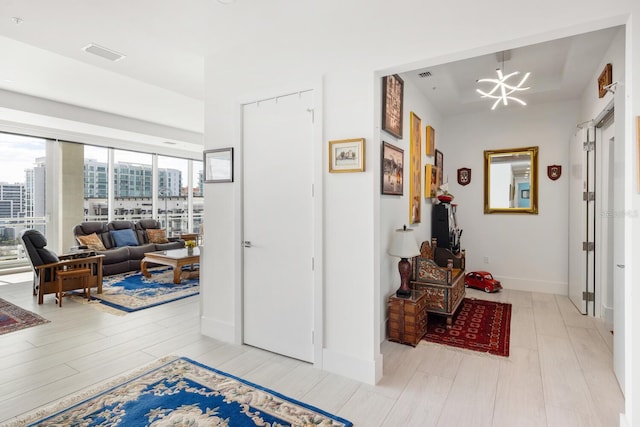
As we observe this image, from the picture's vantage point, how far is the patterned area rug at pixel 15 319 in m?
3.58

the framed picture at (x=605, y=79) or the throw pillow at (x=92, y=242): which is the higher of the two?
the framed picture at (x=605, y=79)

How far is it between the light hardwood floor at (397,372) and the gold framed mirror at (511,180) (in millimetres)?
A: 1938

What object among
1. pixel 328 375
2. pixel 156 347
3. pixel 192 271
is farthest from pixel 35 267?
pixel 328 375

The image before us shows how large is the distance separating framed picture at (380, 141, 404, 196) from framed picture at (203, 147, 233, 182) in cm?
144

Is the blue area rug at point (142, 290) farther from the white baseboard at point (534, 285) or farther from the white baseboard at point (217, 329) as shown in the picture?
the white baseboard at point (534, 285)

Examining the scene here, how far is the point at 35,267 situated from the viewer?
4.49 metres

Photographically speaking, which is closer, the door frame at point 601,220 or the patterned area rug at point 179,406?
the patterned area rug at point 179,406

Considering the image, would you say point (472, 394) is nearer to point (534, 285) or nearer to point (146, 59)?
point (534, 285)

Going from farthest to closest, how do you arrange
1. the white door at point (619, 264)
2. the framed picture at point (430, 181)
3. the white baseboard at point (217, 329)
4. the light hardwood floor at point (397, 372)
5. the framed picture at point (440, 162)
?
the framed picture at point (440, 162), the framed picture at point (430, 181), the white baseboard at point (217, 329), the white door at point (619, 264), the light hardwood floor at point (397, 372)

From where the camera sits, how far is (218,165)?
333 cm

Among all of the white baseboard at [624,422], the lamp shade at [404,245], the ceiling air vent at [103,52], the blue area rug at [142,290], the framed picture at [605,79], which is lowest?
the blue area rug at [142,290]

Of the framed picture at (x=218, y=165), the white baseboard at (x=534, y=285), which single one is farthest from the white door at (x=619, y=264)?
the framed picture at (x=218, y=165)

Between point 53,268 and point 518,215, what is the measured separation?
6.81 meters

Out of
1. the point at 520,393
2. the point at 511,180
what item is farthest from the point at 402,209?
the point at 511,180
